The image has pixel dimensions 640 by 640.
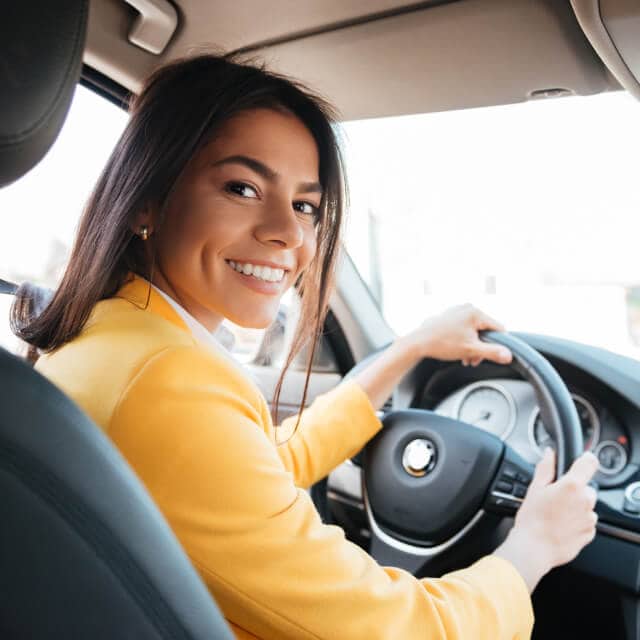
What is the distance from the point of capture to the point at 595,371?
1.68 meters

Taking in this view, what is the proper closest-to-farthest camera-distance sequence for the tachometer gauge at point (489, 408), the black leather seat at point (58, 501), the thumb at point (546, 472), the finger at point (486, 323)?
1. the black leather seat at point (58, 501)
2. the thumb at point (546, 472)
3. the finger at point (486, 323)
4. the tachometer gauge at point (489, 408)

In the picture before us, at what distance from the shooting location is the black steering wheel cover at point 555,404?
1.36 m

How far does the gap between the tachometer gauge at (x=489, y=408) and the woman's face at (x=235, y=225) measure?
830 mm

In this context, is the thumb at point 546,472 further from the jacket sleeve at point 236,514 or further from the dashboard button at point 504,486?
the jacket sleeve at point 236,514

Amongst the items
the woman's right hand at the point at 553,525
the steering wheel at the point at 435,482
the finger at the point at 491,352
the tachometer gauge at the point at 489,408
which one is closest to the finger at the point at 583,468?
the woman's right hand at the point at 553,525

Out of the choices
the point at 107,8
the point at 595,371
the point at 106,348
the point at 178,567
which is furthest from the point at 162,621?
the point at 107,8

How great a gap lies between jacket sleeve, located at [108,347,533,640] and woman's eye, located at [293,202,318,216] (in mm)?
527

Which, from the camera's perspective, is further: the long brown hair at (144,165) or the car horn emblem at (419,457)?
the car horn emblem at (419,457)

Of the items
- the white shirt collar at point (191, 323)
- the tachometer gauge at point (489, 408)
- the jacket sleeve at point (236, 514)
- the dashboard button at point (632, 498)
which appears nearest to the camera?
the jacket sleeve at point (236, 514)

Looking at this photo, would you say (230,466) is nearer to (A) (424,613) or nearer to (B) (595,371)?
(A) (424,613)

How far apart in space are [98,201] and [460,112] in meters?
1.02

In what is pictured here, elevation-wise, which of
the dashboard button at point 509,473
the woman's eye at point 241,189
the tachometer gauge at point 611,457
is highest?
the woman's eye at point 241,189

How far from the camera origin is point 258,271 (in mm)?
1241

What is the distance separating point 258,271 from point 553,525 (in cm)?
67
